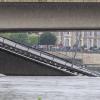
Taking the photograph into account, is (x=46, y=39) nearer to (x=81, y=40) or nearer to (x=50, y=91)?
(x=81, y=40)

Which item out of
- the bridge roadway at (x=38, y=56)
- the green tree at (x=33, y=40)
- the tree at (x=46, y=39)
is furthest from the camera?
the tree at (x=46, y=39)

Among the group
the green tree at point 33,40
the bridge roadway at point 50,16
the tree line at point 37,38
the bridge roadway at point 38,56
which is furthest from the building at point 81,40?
the bridge roadway at point 50,16

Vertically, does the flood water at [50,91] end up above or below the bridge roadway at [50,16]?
below

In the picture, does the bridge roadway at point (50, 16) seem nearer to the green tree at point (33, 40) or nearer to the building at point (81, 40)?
the green tree at point (33, 40)

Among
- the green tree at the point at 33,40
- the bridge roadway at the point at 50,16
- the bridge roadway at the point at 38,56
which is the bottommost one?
the green tree at the point at 33,40

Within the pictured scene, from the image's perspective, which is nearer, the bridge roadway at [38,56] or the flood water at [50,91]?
the flood water at [50,91]

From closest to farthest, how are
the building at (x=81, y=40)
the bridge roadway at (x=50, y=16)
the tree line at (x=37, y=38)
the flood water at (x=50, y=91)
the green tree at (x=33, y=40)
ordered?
the flood water at (x=50, y=91) → the bridge roadway at (x=50, y=16) → the green tree at (x=33, y=40) → the tree line at (x=37, y=38) → the building at (x=81, y=40)

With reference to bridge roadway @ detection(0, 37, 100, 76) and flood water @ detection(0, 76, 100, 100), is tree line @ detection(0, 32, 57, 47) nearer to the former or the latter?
bridge roadway @ detection(0, 37, 100, 76)

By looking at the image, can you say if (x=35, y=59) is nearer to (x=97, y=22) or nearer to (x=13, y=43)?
(x=13, y=43)

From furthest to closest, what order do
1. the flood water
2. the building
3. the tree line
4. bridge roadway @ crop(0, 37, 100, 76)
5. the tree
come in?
the building < the tree < the tree line < bridge roadway @ crop(0, 37, 100, 76) < the flood water

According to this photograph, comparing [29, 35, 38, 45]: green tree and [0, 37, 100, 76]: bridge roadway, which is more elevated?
[0, 37, 100, 76]: bridge roadway

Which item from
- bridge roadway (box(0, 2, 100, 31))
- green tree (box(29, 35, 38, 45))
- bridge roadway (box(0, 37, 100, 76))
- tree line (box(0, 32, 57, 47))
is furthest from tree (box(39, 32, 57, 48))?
bridge roadway (box(0, 2, 100, 31))

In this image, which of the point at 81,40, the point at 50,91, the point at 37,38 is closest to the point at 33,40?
the point at 37,38

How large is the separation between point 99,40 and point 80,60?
123 feet
